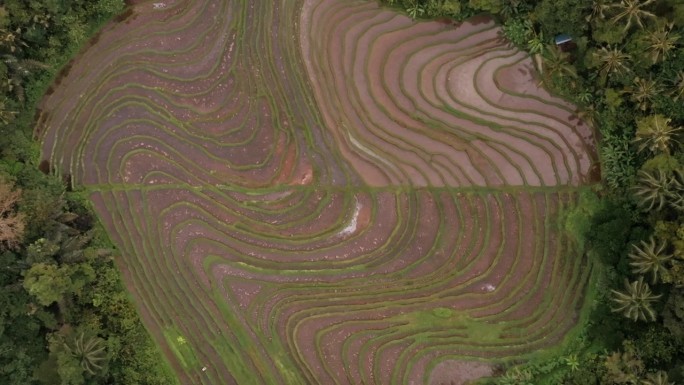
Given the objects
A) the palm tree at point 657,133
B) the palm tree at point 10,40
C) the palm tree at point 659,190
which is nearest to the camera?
the palm tree at point 659,190

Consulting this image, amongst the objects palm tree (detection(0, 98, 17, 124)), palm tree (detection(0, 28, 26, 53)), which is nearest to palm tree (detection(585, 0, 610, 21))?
palm tree (detection(0, 28, 26, 53))

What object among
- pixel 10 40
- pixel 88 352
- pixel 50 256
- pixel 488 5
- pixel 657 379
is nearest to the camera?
pixel 657 379

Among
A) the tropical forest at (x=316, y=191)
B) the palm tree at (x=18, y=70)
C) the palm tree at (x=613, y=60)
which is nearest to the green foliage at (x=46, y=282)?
the tropical forest at (x=316, y=191)

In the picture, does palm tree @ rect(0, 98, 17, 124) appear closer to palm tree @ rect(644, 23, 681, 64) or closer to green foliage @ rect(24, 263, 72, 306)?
green foliage @ rect(24, 263, 72, 306)

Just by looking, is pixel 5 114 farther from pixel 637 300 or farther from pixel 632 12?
pixel 637 300

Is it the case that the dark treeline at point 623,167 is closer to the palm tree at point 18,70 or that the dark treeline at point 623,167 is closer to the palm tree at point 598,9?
the palm tree at point 598,9

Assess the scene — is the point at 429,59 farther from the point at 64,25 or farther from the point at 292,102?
the point at 64,25

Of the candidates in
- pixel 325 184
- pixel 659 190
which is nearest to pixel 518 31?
pixel 659 190
